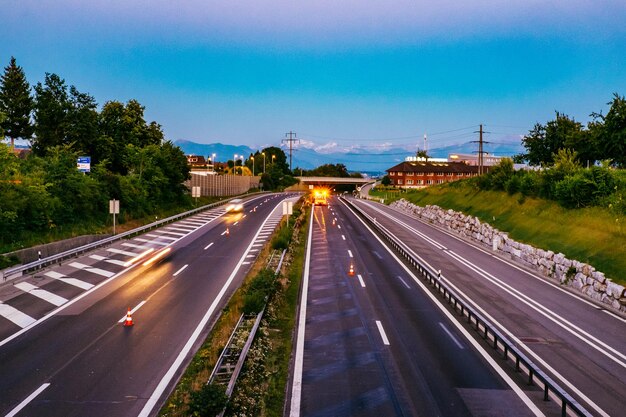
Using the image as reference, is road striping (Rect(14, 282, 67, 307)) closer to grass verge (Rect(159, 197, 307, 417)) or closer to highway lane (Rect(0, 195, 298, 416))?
highway lane (Rect(0, 195, 298, 416))

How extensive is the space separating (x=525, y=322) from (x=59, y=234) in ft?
97.2

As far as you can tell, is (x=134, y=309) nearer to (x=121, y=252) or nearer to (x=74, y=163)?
(x=121, y=252)

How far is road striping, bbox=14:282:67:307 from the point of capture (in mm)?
19609

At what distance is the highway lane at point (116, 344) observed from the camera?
1105 cm

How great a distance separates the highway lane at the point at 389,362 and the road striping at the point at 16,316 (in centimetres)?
990

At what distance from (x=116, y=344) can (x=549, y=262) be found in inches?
993

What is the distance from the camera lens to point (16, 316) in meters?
17.5

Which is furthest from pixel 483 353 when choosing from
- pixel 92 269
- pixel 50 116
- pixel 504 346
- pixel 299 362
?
pixel 50 116

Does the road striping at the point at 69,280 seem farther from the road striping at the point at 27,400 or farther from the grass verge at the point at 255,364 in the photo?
the road striping at the point at 27,400

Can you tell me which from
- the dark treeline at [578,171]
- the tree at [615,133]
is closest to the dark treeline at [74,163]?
the dark treeline at [578,171]

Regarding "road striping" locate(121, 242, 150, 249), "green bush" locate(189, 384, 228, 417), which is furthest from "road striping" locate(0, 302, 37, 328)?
"road striping" locate(121, 242, 150, 249)

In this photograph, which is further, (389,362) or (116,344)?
(116,344)

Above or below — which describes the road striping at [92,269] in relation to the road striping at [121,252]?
below

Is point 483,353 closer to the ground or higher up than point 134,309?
closer to the ground
